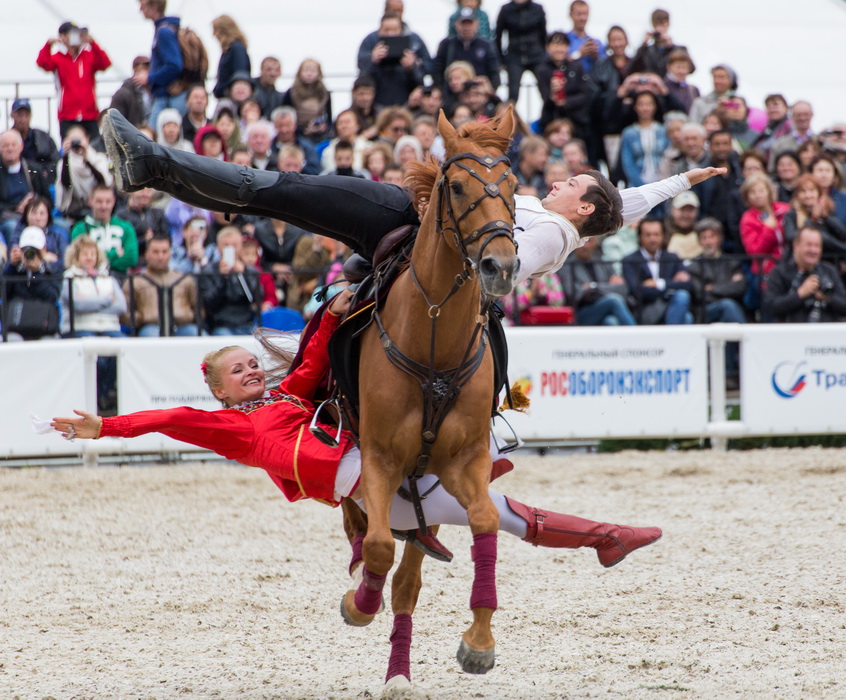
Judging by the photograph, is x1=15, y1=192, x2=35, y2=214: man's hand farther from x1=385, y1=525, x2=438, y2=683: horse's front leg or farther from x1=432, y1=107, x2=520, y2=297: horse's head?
x1=432, y1=107, x2=520, y2=297: horse's head

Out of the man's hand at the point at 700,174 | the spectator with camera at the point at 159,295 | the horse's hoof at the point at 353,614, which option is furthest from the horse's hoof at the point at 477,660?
the spectator with camera at the point at 159,295

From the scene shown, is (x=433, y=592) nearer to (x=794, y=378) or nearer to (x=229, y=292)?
(x=229, y=292)

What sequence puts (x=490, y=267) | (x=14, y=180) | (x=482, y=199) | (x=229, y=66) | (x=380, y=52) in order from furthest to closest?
(x=380, y=52) → (x=229, y=66) → (x=14, y=180) → (x=482, y=199) → (x=490, y=267)

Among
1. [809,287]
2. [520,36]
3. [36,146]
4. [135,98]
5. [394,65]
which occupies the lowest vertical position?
[809,287]

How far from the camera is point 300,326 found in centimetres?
977

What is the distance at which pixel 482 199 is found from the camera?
12.8ft

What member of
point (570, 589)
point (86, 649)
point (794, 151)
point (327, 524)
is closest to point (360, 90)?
point (794, 151)

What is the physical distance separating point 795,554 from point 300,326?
432 centimetres

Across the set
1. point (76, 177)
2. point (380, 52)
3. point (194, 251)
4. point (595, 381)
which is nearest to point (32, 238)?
point (76, 177)

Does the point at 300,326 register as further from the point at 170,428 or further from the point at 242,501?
the point at 170,428

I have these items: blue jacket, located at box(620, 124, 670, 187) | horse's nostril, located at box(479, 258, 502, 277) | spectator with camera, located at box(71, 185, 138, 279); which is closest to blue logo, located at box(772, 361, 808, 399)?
blue jacket, located at box(620, 124, 670, 187)

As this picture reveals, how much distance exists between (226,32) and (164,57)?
98cm

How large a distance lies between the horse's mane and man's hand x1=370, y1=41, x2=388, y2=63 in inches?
331

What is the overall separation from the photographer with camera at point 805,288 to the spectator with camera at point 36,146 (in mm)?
6566
